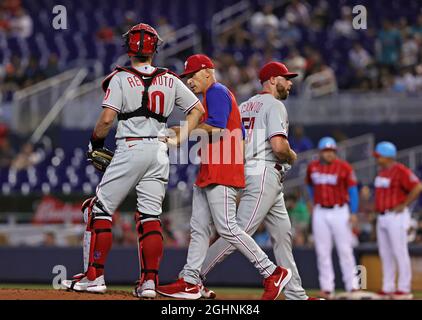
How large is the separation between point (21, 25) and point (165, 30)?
3.19m

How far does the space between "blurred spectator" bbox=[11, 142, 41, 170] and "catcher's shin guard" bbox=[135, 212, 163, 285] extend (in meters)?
10.1

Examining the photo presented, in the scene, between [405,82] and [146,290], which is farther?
[405,82]

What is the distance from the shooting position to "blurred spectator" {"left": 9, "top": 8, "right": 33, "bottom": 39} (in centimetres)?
2077

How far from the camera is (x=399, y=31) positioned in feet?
62.4

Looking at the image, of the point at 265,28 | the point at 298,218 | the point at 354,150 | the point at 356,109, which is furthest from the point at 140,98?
the point at 265,28

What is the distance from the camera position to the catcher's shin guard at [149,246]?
7539 mm

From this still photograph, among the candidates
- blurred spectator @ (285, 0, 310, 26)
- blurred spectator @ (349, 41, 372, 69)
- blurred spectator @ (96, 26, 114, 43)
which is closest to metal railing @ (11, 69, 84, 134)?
blurred spectator @ (96, 26, 114, 43)

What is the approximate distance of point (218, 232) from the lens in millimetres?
7715

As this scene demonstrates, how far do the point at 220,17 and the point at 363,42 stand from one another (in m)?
3.08

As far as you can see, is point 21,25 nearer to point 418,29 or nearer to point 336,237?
point 418,29
